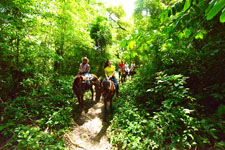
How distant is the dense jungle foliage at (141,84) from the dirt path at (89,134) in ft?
0.99

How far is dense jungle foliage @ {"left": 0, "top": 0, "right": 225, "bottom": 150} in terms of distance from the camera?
1.91m

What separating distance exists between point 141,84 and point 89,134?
3576 millimetres

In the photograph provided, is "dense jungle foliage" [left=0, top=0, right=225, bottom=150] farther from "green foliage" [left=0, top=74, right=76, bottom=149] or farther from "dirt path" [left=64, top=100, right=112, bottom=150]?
"dirt path" [left=64, top=100, right=112, bottom=150]

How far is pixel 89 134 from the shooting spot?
3984 millimetres

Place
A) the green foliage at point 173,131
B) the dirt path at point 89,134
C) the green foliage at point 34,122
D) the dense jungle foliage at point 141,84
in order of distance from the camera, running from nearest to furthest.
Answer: the dense jungle foliage at point 141,84 < the green foliage at point 173,131 < the green foliage at point 34,122 < the dirt path at point 89,134

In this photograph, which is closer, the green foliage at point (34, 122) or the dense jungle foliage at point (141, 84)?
the dense jungle foliage at point (141, 84)

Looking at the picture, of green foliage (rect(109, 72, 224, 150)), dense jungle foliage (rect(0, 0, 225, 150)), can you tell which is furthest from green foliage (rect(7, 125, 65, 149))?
green foliage (rect(109, 72, 224, 150))

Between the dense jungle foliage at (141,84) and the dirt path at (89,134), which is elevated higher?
the dense jungle foliage at (141,84)

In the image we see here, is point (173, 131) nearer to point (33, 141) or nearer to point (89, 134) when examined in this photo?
point (89, 134)

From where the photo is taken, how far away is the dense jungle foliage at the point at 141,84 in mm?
1911

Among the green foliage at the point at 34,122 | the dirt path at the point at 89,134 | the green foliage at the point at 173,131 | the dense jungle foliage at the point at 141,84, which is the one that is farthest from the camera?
the dirt path at the point at 89,134

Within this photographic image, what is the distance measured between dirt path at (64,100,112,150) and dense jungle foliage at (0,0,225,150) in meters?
0.30

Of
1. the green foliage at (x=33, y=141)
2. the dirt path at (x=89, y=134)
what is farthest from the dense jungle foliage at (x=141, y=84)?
the dirt path at (x=89, y=134)

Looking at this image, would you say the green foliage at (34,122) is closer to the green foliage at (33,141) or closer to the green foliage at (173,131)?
the green foliage at (33,141)
